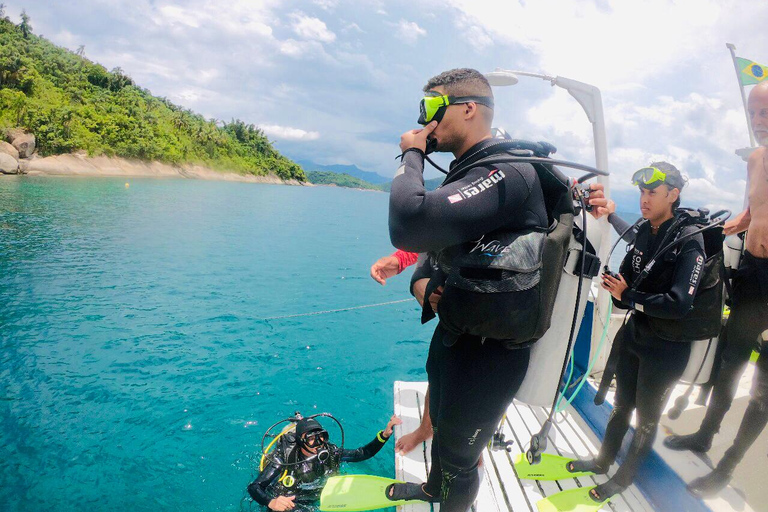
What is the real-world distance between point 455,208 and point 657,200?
79.1 inches

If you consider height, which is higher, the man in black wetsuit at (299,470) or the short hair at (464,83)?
the short hair at (464,83)

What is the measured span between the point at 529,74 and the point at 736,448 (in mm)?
3710

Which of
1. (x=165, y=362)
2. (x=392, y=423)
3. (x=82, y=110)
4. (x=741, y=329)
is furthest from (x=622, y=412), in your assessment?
(x=82, y=110)

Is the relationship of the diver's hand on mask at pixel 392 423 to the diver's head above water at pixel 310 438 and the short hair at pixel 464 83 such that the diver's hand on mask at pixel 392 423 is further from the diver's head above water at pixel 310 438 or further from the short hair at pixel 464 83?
the short hair at pixel 464 83

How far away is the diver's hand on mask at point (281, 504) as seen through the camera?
10.6 ft

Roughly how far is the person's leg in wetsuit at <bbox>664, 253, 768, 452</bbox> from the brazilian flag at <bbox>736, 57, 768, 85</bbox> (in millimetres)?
3256

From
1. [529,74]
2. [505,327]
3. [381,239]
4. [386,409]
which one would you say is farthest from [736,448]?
[381,239]

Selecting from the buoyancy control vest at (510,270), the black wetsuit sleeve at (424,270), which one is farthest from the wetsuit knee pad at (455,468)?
the black wetsuit sleeve at (424,270)

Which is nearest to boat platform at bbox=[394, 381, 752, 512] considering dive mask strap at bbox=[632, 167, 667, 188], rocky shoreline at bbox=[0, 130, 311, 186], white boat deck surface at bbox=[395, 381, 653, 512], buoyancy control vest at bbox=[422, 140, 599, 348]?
white boat deck surface at bbox=[395, 381, 653, 512]

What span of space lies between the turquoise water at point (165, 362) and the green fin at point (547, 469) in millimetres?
1920

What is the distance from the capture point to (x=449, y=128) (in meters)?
1.72

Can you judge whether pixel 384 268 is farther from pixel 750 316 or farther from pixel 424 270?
pixel 750 316

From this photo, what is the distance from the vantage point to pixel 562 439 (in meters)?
3.59

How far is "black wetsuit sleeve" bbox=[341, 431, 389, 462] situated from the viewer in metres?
3.88
